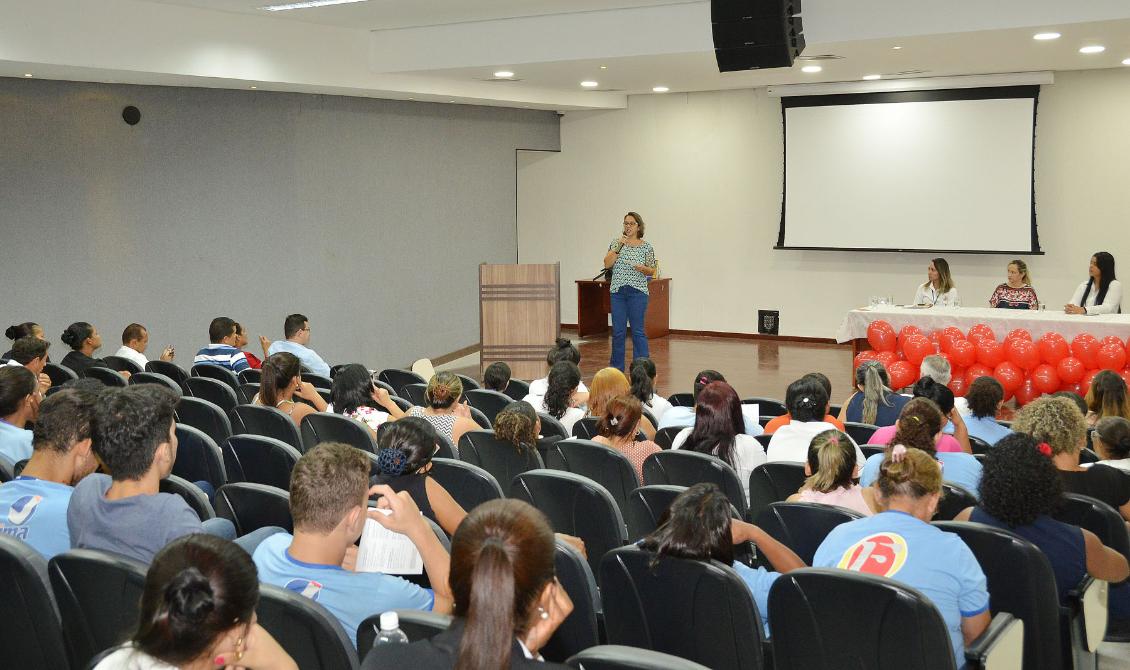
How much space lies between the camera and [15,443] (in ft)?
14.0

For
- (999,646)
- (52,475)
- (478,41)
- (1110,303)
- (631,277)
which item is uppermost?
(478,41)

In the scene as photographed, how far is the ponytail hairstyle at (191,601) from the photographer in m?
1.85

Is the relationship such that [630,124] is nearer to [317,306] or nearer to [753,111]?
[753,111]

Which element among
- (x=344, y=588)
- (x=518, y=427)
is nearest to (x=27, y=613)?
(x=344, y=588)

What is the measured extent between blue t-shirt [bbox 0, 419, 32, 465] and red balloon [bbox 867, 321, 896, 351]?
7048 millimetres

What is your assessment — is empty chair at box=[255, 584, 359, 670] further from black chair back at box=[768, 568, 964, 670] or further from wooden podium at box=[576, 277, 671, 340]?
wooden podium at box=[576, 277, 671, 340]

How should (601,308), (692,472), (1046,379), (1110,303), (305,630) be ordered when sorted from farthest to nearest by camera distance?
(601,308) → (1110,303) → (1046,379) → (692,472) → (305,630)

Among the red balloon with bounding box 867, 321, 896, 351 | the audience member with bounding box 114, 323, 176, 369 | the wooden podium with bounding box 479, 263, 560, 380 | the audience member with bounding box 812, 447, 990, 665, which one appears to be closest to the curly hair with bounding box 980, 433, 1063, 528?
the audience member with bounding box 812, 447, 990, 665

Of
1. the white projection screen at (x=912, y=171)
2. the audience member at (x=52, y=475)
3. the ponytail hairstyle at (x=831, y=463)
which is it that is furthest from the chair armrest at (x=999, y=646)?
the white projection screen at (x=912, y=171)

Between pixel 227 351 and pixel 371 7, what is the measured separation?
10.5ft

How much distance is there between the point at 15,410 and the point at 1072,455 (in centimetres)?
436

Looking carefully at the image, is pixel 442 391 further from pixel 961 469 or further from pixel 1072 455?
pixel 1072 455

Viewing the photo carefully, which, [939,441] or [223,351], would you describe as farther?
[223,351]

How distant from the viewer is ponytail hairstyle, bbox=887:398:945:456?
13.0 feet
